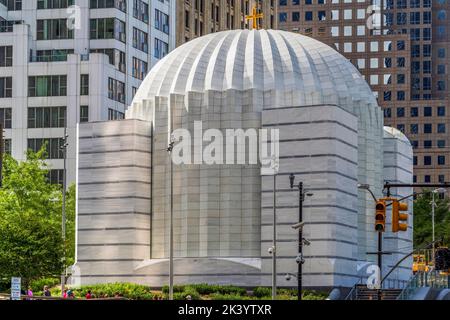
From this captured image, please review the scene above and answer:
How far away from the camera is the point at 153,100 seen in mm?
78625

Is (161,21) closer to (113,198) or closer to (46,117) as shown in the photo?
(46,117)

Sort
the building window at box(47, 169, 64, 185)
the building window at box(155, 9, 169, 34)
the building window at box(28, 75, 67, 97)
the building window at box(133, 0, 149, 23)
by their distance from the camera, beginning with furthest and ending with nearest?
the building window at box(155, 9, 169, 34) < the building window at box(133, 0, 149, 23) < the building window at box(28, 75, 67, 97) < the building window at box(47, 169, 64, 185)

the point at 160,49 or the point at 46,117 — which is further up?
the point at 160,49

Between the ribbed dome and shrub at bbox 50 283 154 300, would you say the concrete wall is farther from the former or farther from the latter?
the ribbed dome

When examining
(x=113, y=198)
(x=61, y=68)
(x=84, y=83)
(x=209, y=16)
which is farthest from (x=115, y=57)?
(x=113, y=198)

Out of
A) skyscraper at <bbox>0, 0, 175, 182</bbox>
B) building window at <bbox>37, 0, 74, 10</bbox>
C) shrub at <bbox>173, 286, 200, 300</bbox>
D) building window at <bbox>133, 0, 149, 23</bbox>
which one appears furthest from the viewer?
building window at <bbox>133, 0, 149, 23</bbox>

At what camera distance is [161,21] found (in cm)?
13175

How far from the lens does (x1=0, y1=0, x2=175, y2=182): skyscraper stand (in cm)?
11519

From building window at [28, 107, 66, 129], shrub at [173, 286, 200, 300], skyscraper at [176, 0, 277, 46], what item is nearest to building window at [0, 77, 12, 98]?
building window at [28, 107, 66, 129]

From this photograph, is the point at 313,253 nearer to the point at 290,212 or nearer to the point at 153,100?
the point at 290,212

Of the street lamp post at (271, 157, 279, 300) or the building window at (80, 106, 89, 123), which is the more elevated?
the building window at (80, 106, 89, 123)

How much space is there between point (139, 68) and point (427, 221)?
140 ft

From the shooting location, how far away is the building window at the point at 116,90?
118 meters

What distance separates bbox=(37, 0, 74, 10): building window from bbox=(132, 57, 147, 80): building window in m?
10.3
